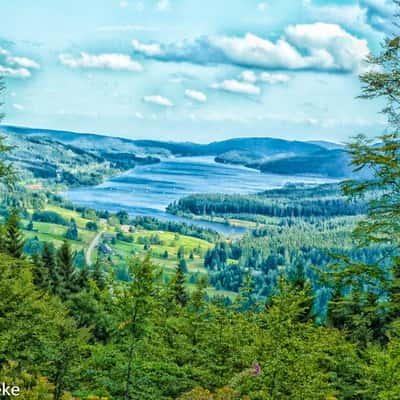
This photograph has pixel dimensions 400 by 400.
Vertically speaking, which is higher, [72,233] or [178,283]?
[178,283]

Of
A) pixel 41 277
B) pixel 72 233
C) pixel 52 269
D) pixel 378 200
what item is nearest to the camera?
pixel 378 200

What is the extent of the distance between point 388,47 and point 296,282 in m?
22.0

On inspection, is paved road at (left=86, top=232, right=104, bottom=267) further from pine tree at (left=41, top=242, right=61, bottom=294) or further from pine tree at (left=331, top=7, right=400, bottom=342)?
pine tree at (left=331, top=7, right=400, bottom=342)

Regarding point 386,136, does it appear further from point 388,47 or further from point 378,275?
point 378,275

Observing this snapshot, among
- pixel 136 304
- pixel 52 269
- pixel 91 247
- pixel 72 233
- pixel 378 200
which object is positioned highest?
pixel 378 200

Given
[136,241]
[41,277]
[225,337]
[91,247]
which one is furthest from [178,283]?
[136,241]

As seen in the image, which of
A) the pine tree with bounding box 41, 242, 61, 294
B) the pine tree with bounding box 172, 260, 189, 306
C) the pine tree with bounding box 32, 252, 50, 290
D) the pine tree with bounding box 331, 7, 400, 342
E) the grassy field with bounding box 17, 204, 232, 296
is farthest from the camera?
the grassy field with bounding box 17, 204, 232, 296

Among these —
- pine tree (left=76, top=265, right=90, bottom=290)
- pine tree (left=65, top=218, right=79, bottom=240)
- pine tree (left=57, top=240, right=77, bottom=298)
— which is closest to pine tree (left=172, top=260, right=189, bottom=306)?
pine tree (left=76, top=265, right=90, bottom=290)

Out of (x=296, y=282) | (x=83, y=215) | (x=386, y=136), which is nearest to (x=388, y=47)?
(x=386, y=136)

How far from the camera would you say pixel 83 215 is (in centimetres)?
17838

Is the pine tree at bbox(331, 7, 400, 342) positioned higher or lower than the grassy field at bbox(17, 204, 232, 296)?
higher

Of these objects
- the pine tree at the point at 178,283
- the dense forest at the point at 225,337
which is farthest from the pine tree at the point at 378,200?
the pine tree at the point at 178,283

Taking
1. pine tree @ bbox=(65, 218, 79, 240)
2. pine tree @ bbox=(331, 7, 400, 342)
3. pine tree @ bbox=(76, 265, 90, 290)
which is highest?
pine tree @ bbox=(331, 7, 400, 342)

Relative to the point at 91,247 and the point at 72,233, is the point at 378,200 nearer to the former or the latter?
the point at 91,247
